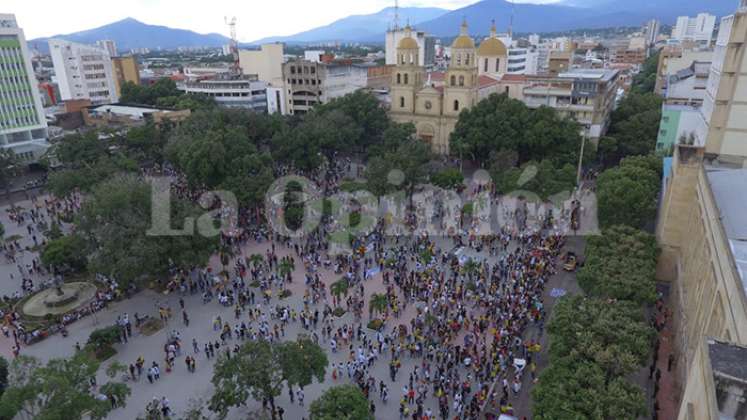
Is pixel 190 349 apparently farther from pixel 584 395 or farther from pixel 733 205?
pixel 733 205

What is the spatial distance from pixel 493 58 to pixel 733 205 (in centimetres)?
4414

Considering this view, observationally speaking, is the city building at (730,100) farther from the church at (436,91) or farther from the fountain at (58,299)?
the fountain at (58,299)

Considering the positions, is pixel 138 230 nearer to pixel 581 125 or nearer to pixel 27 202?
pixel 27 202

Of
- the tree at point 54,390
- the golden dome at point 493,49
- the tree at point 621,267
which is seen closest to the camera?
the tree at point 54,390

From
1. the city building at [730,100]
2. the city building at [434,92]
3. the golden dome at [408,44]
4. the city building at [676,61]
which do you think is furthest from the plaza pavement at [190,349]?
the city building at [676,61]

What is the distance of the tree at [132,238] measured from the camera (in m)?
21.1

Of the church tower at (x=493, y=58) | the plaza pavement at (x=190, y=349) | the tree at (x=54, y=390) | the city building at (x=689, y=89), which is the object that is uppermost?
the church tower at (x=493, y=58)

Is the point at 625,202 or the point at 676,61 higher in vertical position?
the point at 676,61

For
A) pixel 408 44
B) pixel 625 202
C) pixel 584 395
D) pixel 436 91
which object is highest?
pixel 408 44

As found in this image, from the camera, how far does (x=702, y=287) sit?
17.4m

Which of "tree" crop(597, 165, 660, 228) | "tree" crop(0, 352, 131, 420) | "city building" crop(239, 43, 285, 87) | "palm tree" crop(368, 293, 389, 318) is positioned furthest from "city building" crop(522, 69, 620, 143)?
"city building" crop(239, 43, 285, 87)

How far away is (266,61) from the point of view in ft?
280

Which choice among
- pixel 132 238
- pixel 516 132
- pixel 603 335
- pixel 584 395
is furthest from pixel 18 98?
pixel 584 395

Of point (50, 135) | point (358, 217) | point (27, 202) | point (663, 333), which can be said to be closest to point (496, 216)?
point (358, 217)
